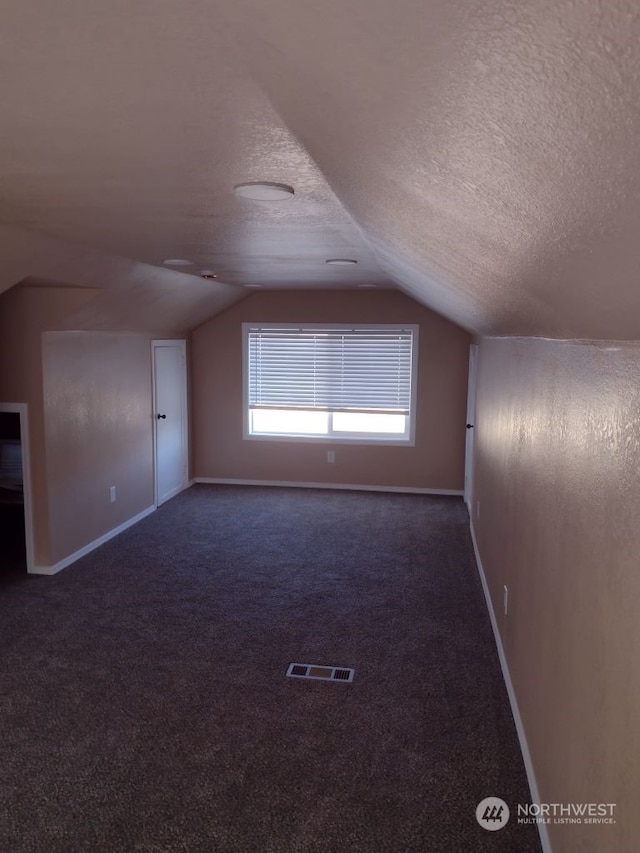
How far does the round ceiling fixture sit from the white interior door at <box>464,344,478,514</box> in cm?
441

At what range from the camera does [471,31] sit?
0.58 m

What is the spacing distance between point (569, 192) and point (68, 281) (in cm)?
418

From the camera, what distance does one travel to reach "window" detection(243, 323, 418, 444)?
720 cm

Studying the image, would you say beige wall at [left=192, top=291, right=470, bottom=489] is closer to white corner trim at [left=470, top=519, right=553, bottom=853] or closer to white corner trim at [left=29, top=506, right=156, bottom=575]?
white corner trim at [left=29, top=506, right=156, bottom=575]

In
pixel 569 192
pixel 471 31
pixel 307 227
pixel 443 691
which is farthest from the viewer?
pixel 443 691

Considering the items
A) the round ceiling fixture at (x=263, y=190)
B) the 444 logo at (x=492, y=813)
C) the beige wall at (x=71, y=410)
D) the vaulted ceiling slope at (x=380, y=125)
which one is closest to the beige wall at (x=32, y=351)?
the beige wall at (x=71, y=410)

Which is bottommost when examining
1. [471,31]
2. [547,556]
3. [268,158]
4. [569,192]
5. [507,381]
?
[547,556]

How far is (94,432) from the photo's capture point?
5.42 metres

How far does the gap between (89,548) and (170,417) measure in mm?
1983

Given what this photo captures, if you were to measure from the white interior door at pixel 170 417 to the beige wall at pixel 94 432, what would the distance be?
194 mm

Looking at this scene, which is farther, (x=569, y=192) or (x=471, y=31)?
(x=569, y=192)

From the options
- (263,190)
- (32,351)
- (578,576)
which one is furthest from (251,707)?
(32,351)

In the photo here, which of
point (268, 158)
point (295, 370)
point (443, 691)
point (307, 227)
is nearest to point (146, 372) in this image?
point (295, 370)

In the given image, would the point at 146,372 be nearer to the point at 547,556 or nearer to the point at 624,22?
the point at 547,556
